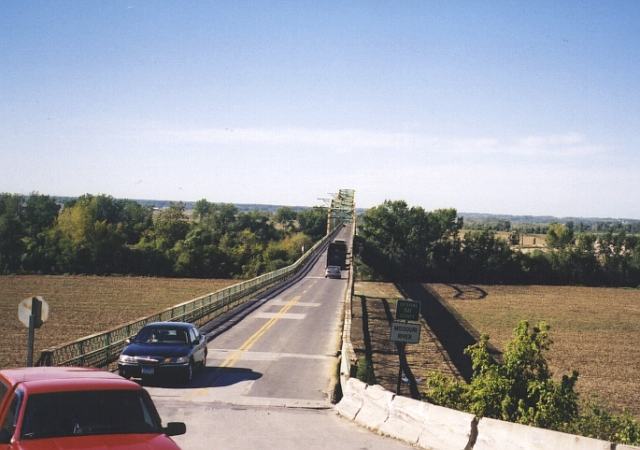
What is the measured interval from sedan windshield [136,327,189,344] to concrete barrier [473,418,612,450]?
33.1ft

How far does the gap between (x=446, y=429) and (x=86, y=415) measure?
5.67 m

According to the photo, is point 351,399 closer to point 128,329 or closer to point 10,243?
point 128,329

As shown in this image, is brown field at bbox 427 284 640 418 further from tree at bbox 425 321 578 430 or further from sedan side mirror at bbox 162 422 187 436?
sedan side mirror at bbox 162 422 187 436

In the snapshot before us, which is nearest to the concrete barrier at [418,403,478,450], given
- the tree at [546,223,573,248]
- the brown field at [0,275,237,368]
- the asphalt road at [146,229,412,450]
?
the asphalt road at [146,229,412,450]

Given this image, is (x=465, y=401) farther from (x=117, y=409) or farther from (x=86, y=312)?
(x=86, y=312)

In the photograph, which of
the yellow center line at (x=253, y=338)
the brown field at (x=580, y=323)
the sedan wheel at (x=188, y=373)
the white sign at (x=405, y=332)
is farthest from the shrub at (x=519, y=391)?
the brown field at (x=580, y=323)

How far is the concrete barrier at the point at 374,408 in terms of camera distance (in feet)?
40.5

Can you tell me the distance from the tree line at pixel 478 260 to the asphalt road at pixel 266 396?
253 ft

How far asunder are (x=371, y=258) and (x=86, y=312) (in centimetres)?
6557

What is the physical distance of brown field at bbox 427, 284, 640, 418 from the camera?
103ft

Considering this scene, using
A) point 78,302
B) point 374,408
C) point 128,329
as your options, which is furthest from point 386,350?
point 78,302

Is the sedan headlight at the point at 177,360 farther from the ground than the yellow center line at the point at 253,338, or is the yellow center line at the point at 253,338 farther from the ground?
the sedan headlight at the point at 177,360

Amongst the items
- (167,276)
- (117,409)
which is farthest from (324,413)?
(167,276)

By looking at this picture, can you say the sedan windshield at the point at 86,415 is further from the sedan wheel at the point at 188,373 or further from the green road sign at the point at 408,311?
the green road sign at the point at 408,311
